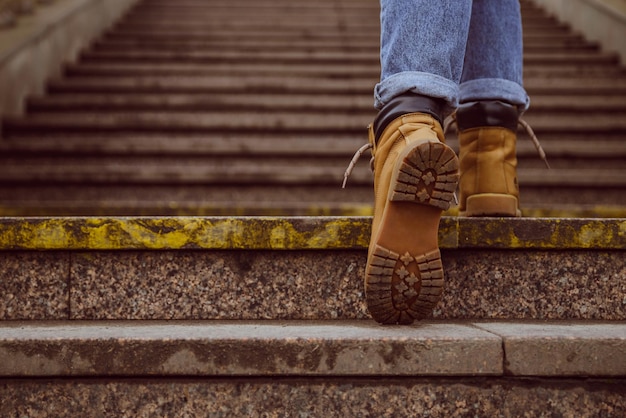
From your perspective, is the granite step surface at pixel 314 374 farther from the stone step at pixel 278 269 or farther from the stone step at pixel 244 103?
the stone step at pixel 244 103

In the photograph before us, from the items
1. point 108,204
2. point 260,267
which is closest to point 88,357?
point 260,267

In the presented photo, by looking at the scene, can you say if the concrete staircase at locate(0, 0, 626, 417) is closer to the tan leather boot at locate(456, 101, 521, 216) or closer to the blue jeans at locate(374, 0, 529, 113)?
the tan leather boot at locate(456, 101, 521, 216)

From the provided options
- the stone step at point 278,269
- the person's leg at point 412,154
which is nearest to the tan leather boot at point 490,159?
the stone step at point 278,269

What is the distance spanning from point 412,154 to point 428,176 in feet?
0.17

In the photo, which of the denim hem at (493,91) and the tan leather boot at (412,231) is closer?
the tan leather boot at (412,231)

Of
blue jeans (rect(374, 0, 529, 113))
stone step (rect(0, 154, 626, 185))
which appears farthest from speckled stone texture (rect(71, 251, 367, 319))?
stone step (rect(0, 154, 626, 185))

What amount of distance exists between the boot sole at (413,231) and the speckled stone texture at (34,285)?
677mm

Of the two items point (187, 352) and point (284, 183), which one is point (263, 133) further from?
point (187, 352)

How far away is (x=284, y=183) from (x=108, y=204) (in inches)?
35.1

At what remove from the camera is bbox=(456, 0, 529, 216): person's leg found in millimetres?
1554

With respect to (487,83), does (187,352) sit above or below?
below

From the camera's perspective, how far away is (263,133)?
3.93 m

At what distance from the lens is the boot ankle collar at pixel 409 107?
4.32 ft

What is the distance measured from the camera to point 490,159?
155 centimetres
